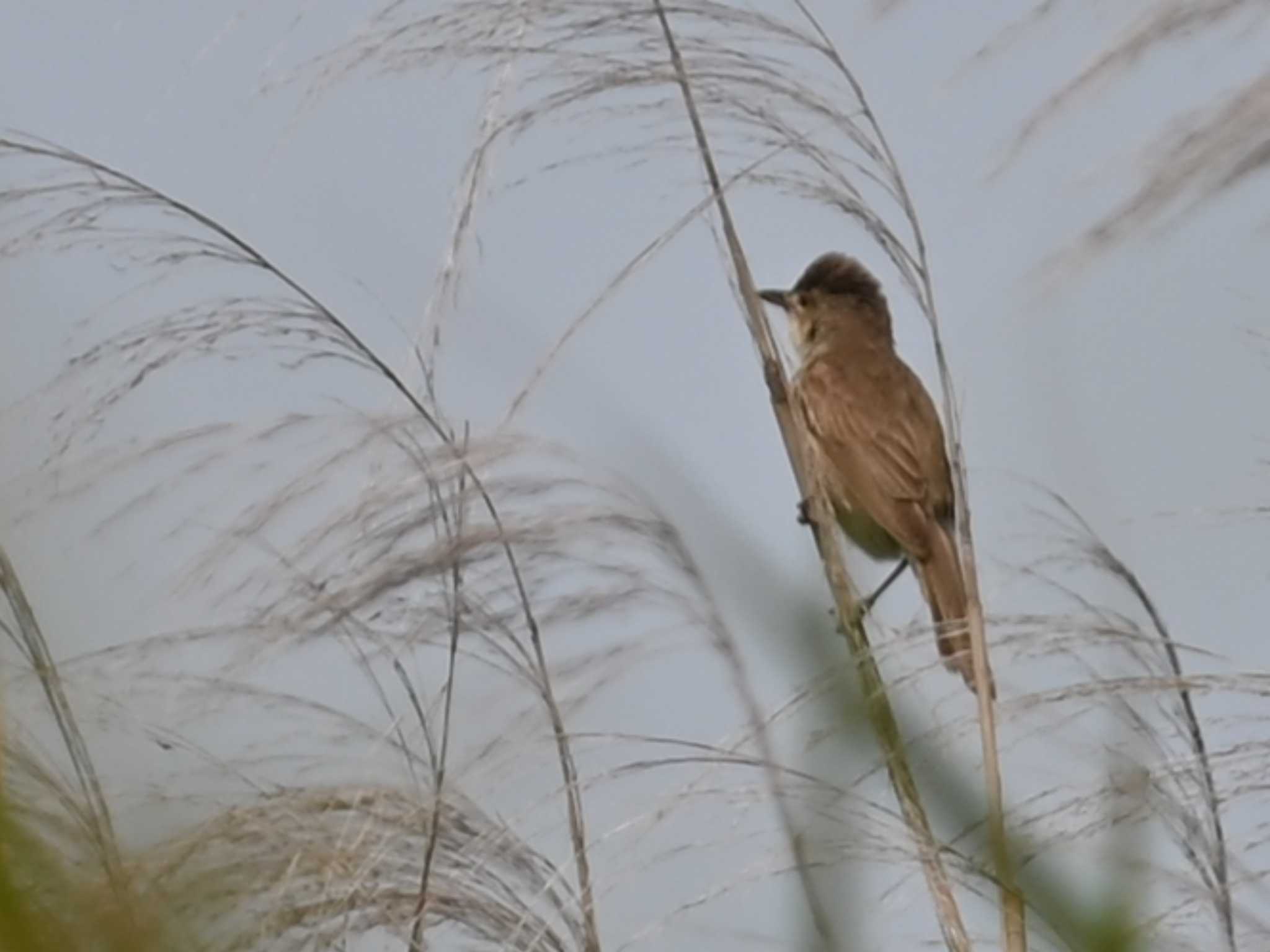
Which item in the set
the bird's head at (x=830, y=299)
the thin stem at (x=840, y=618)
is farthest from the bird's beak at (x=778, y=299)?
the thin stem at (x=840, y=618)

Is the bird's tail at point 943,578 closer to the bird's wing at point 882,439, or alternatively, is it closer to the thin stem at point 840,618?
the bird's wing at point 882,439

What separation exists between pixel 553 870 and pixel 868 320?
417 centimetres

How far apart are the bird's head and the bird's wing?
0.26m

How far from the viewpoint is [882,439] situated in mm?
5465

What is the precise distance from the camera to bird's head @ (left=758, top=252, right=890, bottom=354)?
6.07 metres

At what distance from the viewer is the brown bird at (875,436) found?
5.18 metres

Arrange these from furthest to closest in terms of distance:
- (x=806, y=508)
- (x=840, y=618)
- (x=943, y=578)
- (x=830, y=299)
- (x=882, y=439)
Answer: (x=830, y=299), (x=882, y=439), (x=943, y=578), (x=806, y=508), (x=840, y=618)

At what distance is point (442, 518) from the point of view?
7.00 feet

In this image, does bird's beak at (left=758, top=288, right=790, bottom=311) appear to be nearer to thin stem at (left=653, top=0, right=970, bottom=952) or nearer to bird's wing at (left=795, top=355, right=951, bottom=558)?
bird's wing at (left=795, top=355, right=951, bottom=558)

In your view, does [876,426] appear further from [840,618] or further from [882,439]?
[840,618]

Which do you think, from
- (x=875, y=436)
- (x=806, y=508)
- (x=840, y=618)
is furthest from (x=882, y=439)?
(x=840, y=618)

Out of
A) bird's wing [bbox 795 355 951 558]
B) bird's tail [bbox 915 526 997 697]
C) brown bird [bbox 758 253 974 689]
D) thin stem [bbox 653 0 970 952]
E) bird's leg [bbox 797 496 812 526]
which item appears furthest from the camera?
bird's wing [bbox 795 355 951 558]

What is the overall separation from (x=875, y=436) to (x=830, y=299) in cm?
76

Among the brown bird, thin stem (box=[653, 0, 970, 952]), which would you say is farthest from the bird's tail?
thin stem (box=[653, 0, 970, 952])
